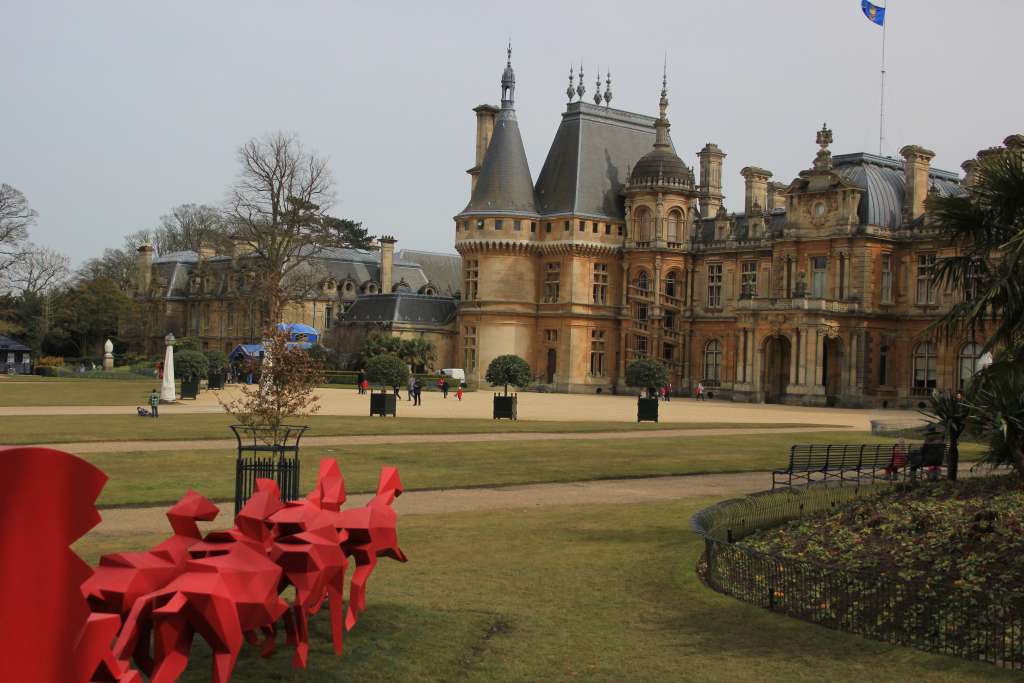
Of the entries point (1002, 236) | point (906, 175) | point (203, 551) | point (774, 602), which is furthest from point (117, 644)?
point (906, 175)

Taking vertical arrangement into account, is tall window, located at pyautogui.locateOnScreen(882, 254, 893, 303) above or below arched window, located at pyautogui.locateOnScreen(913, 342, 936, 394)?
above

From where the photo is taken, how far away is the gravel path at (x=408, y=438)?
27219 millimetres

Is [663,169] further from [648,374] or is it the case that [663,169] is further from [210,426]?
[210,426]

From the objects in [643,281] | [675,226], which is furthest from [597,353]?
[675,226]

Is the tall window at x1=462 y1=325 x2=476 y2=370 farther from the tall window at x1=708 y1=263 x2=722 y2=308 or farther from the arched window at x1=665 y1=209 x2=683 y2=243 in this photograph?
the tall window at x1=708 y1=263 x2=722 y2=308

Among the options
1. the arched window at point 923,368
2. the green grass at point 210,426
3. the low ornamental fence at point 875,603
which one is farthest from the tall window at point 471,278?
the low ornamental fence at point 875,603

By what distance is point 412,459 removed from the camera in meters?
26.2

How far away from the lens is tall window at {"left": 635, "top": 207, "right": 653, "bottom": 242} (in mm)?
77312

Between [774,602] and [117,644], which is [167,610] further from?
[774,602]

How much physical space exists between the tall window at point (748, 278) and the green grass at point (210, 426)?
3008cm

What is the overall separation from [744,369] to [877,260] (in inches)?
373

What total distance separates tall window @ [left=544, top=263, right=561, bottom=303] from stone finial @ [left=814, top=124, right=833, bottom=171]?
19.2m

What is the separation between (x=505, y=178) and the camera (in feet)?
258

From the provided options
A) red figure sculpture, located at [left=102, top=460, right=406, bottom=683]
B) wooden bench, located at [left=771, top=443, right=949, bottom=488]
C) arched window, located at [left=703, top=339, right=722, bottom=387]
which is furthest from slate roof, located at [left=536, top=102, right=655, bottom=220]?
red figure sculpture, located at [left=102, top=460, right=406, bottom=683]
